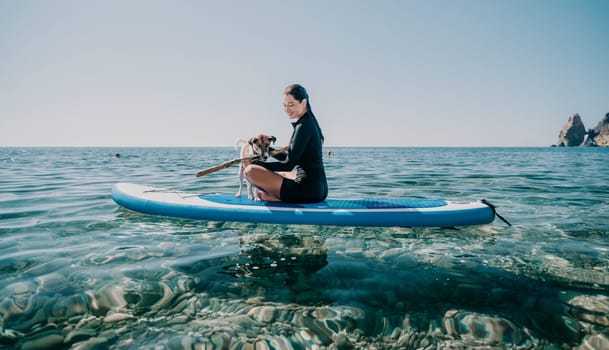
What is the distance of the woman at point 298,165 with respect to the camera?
4531 mm

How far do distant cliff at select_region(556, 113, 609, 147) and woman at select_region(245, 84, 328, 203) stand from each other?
17771cm

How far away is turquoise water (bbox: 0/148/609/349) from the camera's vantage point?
2484 millimetres

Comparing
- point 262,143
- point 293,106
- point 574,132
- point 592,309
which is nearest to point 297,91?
point 293,106

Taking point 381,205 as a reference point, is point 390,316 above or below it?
below

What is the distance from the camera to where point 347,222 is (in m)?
4.73

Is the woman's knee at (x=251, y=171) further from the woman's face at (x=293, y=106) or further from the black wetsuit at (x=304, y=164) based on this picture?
the woman's face at (x=293, y=106)

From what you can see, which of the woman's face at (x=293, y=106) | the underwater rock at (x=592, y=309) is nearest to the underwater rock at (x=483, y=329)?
the underwater rock at (x=592, y=309)

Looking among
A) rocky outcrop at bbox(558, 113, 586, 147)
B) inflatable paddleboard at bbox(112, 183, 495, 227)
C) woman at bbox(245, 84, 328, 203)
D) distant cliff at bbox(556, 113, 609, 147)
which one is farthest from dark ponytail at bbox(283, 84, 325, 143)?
rocky outcrop at bbox(558, 113, 586, 147)

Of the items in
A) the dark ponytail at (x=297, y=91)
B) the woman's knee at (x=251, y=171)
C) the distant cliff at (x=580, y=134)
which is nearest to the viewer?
the dark ponytail at (x=297, y=91)

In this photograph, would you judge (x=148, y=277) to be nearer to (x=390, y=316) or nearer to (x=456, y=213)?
(x=390, y=316)

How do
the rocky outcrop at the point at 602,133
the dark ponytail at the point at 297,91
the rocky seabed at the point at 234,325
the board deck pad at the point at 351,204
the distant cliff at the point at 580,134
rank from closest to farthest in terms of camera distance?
the rocky seabed at the point at 234,325, the dark ponytail at the point at 297,91, the board deck pad at the point at 351,204, the rocky outcrop at the point at 602,133, the distant cliff at the point at 580,134

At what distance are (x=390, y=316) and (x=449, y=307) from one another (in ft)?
1.86

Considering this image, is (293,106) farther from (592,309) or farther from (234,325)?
(592,309)

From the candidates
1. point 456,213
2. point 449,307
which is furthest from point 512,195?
point 449,307
